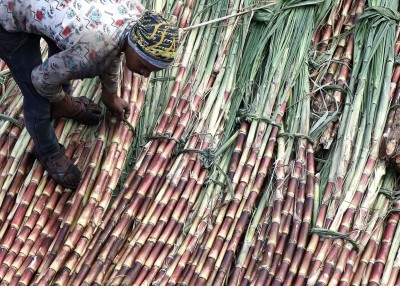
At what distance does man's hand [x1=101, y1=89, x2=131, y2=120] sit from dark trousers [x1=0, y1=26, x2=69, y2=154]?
0.80 ft

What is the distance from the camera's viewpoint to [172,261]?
2781mm

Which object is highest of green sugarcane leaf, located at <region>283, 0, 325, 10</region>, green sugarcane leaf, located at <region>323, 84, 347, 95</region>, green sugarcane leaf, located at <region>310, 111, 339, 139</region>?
green sugarcane leaf, located at <region>283, 0, 325, 10</region>

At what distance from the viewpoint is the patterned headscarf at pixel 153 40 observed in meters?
2.40

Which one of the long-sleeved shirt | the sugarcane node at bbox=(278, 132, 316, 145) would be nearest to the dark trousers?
the long-sleeved shirt

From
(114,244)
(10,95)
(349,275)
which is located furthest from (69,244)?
(349,275)

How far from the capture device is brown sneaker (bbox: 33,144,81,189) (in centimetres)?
285

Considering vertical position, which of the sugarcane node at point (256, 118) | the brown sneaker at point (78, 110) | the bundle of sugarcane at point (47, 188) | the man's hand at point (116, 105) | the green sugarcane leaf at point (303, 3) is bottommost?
the bundle of sugarcane at point (47, 188)

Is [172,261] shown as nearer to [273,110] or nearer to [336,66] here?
[273,110]

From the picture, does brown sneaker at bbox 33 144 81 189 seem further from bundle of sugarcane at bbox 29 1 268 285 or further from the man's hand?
the man's hand

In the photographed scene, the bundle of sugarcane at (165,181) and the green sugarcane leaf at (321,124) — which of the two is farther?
the green sugarcane leaf at (321,124)

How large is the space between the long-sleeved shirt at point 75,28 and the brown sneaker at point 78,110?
12.0 inches

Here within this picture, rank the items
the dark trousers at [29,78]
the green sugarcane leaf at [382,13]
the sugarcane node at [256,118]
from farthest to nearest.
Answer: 1. the green sugarcane leaf at [382,13]
2. the sugarcane node at [256,118]
3. the dark trousers at [29,78]

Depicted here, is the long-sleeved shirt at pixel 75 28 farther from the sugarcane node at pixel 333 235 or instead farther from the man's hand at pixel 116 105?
the sugarcane node at pixel 333 235

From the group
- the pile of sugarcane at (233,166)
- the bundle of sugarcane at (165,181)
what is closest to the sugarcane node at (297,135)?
the pile of sugarcane at (233,166)
